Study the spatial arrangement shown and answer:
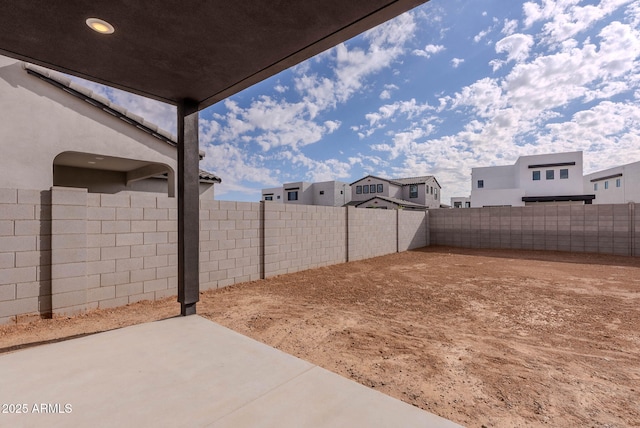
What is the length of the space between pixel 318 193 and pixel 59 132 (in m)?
28.6

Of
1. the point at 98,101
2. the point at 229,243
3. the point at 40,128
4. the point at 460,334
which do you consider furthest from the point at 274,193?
the point at 460,334

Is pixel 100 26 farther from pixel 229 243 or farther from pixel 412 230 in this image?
pixel 412 230

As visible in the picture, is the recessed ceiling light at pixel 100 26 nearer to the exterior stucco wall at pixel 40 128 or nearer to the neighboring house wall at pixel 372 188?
the exterior stucco wall at pixel 40 128

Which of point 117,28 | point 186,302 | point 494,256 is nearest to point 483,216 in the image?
point 494,256

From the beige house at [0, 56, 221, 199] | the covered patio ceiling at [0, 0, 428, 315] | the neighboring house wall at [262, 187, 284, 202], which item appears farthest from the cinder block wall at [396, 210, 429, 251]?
the neighboring house wall at [262, 187, 284, 202]

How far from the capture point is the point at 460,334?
3.58m

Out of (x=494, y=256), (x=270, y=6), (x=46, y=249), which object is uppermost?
(x=270, y=6)

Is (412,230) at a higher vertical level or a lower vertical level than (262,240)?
lower

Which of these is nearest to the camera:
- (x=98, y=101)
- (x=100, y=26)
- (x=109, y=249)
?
(x=100, y=26)

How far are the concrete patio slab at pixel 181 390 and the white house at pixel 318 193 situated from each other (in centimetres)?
2984

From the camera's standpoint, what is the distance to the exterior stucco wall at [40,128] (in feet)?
18.0

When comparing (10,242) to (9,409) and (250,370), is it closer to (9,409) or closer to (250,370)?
(9,409)

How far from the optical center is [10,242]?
350 cm

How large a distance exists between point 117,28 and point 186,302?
2861 mm
